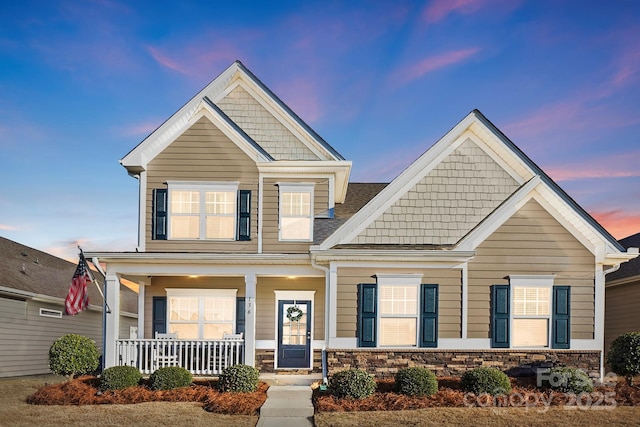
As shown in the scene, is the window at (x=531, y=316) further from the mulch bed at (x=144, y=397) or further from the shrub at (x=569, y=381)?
the mulch bed at (x=144, y=397)

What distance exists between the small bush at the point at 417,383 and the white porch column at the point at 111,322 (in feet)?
24.3

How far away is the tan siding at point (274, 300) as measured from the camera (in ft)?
56.1

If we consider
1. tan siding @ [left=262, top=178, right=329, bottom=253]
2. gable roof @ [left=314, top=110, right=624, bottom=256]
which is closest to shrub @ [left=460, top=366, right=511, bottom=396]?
gable roof @ [left=314, top=110, right=624, bottom=256]

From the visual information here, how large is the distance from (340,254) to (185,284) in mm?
5521

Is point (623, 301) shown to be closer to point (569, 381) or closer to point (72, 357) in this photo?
point (569, 381)

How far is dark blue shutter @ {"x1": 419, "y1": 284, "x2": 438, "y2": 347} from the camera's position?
14.0 m

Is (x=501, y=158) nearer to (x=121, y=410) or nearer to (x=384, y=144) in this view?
(x=384, y=144)

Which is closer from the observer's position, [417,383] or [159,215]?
[417,383]

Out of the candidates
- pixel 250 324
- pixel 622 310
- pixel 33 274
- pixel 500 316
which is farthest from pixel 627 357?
pixel 33 274

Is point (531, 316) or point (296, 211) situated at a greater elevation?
point (296, 211)

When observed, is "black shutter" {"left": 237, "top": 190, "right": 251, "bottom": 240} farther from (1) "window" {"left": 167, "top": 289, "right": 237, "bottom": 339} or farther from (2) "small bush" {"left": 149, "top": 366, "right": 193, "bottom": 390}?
(2) "small bush" {"left": 149, "top": 366, "right": 193, "bottom": 390}

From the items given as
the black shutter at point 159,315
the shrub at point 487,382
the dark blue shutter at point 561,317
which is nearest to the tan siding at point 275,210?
the black shutter at point 159,315

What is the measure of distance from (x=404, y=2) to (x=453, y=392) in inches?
401

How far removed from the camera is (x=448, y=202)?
15352 millimetres
